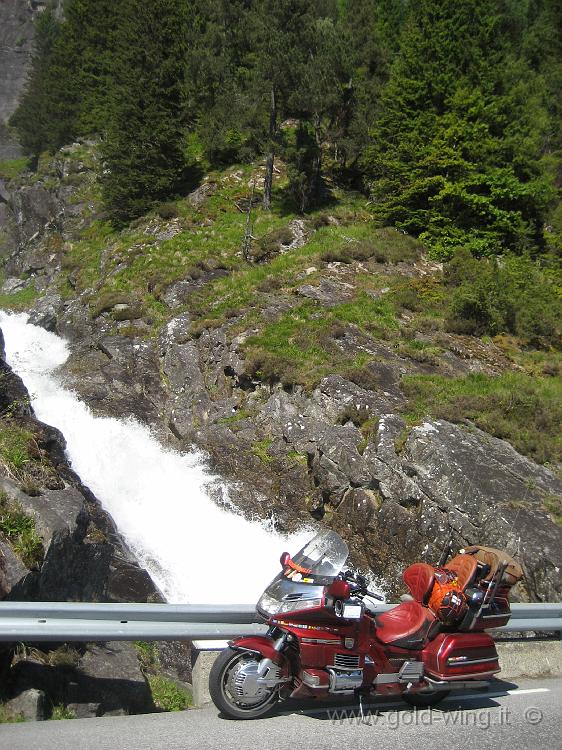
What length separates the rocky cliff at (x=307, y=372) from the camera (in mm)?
12102

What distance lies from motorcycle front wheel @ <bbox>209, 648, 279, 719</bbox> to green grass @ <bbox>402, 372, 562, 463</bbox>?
9575 mm

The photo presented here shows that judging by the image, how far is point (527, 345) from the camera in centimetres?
1927

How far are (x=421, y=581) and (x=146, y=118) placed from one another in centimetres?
3030

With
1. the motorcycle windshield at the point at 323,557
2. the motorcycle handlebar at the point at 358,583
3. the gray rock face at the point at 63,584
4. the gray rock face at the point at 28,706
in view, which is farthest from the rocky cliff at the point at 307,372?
the gray rock face at the point at 28,706

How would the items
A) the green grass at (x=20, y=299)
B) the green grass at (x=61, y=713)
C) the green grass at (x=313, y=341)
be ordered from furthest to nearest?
the green grass at (x=20, y=299), the green grass at (x=313, y=341), the green grass at (x=61, y=713)

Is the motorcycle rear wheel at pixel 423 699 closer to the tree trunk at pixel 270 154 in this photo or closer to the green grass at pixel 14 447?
the green grass at pixel 14 447

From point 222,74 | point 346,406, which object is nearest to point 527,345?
point 346,406

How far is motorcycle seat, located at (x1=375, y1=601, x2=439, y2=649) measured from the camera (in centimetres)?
562

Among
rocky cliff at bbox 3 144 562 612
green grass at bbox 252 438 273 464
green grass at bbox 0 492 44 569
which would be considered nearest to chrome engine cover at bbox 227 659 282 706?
green grass at bbox 0 492 44 569

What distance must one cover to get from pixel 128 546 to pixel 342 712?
7341mm

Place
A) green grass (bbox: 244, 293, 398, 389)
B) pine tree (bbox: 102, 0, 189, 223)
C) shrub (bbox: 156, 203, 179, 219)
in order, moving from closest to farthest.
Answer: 1. green grass (bbox: 244, 293, 398, 389)
2. shrub (bbox: 156, 203, 179, 219)
3. pine tree (bbox: 102, 0, 189, 223)

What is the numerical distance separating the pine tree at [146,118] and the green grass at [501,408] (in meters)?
20.2

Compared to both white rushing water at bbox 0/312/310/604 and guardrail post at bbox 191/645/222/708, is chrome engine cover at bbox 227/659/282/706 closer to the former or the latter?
guardrail post at bbox 191/645/222/708

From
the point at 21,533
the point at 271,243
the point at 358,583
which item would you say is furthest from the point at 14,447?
the point at 271,243
